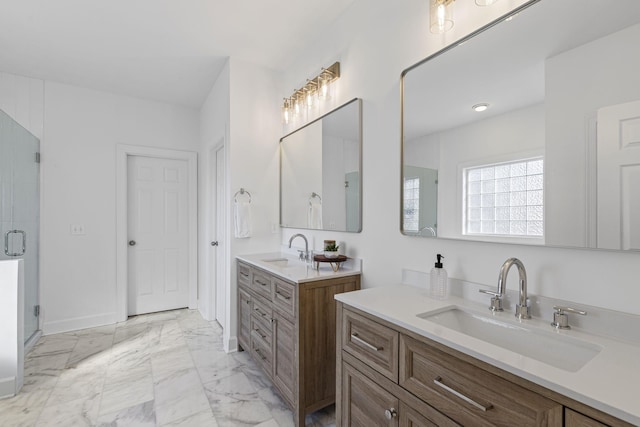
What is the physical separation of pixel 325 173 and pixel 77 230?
2914 mm

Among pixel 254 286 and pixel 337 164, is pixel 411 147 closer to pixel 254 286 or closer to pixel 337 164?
pixel 337 164

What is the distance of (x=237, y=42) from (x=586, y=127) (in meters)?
2.47

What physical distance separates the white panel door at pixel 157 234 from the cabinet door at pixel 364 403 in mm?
3208

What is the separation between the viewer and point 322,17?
7.23 feet

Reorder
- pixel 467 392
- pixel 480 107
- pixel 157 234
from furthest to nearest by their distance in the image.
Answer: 1. pixel 157 234
2. pixel 480 107
3. pixel 467 392

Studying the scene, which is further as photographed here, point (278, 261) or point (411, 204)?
point (278, 261)

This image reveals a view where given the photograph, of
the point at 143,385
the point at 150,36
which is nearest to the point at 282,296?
the point at 143,385

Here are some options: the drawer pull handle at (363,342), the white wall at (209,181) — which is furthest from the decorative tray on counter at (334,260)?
the white wall at (209,181)

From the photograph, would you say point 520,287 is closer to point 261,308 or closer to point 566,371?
point 566,371

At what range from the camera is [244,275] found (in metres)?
2.56

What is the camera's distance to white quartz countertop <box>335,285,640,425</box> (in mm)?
623

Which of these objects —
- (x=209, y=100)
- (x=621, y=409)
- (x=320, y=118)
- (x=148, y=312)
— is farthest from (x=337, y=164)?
(x=148, y=312)

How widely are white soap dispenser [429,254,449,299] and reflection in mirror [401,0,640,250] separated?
17 centimetres

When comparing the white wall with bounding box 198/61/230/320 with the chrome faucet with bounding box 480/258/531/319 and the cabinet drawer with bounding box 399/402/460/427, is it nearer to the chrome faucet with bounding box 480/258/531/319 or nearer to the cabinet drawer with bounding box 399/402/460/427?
the cabinet drawer with bounding box 399/402/460/427
